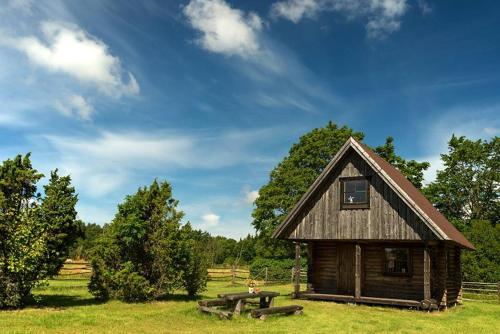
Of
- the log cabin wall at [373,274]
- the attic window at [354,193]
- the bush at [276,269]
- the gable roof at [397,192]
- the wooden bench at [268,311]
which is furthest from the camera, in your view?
the bush at [276,269]

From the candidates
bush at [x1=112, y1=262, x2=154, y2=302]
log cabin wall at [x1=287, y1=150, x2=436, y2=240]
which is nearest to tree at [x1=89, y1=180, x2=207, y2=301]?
bush at [x1=112, y1=262, x2=154, y2=302]

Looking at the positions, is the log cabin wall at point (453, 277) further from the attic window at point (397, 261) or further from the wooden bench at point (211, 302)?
the wooden bench at point (211, 302)

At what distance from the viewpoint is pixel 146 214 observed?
69.4 feet

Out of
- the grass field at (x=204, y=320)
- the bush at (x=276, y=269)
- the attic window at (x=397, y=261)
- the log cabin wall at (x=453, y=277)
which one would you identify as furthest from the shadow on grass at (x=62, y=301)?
the bush at (x=276, y=269)

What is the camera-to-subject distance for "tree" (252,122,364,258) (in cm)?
4494

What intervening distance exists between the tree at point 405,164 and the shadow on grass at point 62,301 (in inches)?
1275

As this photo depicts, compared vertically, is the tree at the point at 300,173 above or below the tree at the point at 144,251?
above

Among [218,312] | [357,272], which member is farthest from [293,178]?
[218,312]

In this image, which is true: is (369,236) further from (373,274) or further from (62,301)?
(62,301)

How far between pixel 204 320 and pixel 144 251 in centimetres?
658

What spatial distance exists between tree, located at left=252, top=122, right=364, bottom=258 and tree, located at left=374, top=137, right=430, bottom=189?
3.11m

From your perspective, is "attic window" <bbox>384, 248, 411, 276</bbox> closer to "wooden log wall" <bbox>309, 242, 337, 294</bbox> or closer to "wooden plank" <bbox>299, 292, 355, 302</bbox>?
"wooden plank" <bbox>299, 292, 355, 302</bbox>

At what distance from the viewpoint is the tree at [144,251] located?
19.9 metres

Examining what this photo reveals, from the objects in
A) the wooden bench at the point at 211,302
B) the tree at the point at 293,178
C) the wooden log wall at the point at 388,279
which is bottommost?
the wooden bench at the point at 211,302
